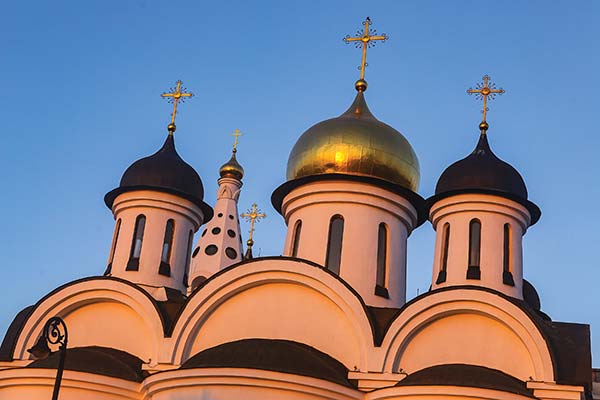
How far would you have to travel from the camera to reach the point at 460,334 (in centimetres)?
1441

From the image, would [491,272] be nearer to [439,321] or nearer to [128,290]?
[439,321]

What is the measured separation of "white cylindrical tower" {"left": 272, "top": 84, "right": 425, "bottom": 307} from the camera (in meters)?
16.5

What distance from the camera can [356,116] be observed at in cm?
1808

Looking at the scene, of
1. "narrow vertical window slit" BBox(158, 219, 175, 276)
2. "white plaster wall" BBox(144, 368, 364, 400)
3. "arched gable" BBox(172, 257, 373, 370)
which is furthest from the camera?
"narrow vertical window slit" BBox(158, 219, 175, 276)

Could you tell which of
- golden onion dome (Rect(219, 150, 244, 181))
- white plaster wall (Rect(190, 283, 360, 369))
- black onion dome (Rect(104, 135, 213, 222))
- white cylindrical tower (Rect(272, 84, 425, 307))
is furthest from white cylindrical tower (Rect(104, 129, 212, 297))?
golden onion dome (Rect(219, 150, 244, 181))

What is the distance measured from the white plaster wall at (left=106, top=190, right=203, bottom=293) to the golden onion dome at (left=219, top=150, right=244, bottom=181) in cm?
1005

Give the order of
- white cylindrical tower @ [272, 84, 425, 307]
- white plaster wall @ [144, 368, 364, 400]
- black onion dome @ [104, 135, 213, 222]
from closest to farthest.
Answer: white plaster wall @ [144, 368, 364, 400] < white cylindrical tower @ [272, 84, 425, 307] < black onion dome @ [104, 135, 213, 222]

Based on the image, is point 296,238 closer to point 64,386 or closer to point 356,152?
point 356,152

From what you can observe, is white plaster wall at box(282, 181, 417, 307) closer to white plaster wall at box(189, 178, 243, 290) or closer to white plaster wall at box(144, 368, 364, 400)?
white plaster wall at box(144, 368, 364, 400)

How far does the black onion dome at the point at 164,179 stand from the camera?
18.1 m

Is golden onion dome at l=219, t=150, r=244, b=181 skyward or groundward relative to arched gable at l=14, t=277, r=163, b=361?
skyward

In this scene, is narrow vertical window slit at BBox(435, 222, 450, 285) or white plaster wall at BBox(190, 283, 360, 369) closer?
white plaster wall at BBox(190, 283, 360, 369)

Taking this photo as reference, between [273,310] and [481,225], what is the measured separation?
3921mm

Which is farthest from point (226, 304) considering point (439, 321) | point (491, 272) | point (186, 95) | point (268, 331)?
A: point (186, 95)
